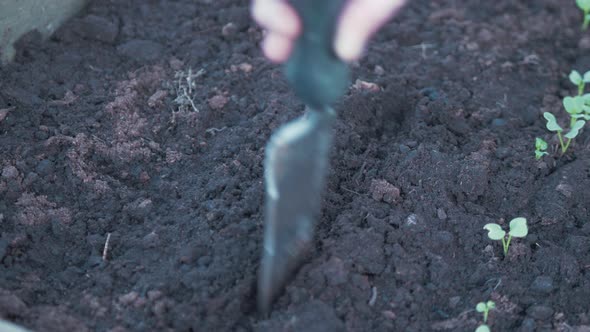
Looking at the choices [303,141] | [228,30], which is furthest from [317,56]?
[228,30]

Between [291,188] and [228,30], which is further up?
[291,188]

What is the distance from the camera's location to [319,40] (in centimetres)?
156

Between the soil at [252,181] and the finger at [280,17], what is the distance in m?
0.71

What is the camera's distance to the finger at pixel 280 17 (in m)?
1.60

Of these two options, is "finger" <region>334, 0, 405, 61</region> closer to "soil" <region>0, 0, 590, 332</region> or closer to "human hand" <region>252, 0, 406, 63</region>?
"human hand" <region>252, 0, 406, 63</region>

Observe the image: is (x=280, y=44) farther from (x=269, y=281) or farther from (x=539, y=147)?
(x=539, y=147)

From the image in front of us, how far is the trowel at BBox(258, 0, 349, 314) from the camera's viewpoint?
5.09ft

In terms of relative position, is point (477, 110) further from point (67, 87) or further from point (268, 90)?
point (67, 87)

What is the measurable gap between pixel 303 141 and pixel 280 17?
29 cm

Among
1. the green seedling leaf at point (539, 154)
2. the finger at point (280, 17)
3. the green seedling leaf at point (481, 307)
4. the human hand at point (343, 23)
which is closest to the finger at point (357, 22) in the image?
the human hand at point (343, 23)

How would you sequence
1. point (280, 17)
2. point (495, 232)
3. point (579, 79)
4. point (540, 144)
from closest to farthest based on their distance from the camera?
1. point (280, 17)
2. point (495, 232)
3. point (540, 144)
4. point (579, 79)

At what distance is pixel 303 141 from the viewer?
1658mm

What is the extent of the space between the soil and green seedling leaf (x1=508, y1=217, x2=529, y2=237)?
0.11 metres

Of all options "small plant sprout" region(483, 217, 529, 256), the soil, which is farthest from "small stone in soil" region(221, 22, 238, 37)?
"small plant sprout" region(483, 217, 529, 256)
